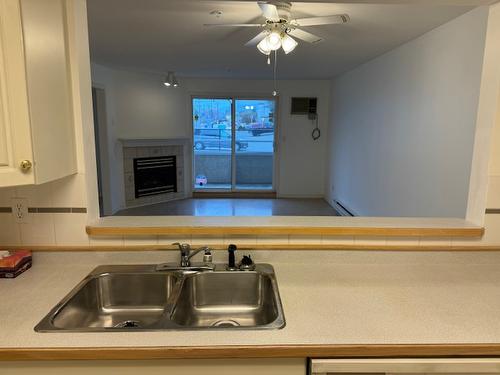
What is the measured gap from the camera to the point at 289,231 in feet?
5.24

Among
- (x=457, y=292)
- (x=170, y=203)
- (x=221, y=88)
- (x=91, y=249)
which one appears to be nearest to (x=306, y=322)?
(x=457, y=292)

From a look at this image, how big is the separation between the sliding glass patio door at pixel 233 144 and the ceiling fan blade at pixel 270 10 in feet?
15.3

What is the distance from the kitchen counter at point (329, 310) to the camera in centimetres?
101

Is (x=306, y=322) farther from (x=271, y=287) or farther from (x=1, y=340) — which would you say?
(x=1, y=340)

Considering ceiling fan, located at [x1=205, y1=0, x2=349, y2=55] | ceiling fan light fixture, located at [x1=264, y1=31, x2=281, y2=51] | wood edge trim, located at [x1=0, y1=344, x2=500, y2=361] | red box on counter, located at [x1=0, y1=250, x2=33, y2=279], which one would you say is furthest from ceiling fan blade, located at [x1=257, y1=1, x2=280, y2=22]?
wood edge trim, located at [x1=0, y1=344, x2=500, y2=361]

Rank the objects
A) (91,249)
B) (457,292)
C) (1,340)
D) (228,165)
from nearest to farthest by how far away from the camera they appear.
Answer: (1,340), (457,292), (91,249), (228,165)

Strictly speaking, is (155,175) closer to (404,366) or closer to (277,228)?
(277,228)

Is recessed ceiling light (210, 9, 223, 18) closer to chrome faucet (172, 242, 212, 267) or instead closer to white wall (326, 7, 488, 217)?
white wall (326, 7, 488, 217)

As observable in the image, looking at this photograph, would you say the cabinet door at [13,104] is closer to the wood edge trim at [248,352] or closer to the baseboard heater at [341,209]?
the wood edge trim at [248,352]

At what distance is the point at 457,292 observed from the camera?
4.41 feet

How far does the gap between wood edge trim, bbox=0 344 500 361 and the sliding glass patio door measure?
20.9ft

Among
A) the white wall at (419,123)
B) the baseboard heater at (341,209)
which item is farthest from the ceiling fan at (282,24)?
the baseboard heater at (341,209)

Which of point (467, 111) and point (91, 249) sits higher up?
point (467, 111)

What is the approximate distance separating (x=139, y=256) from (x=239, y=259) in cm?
46
